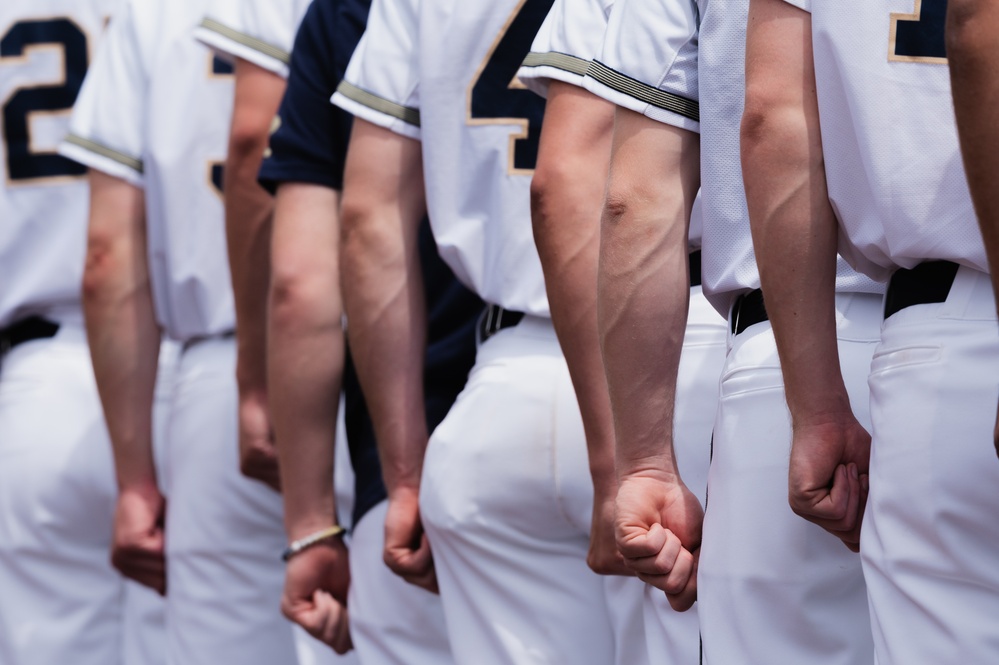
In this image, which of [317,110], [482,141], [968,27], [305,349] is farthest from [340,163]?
[968,27]

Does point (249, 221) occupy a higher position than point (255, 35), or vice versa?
point (255, 35)

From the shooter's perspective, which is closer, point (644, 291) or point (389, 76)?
point (644, 291)

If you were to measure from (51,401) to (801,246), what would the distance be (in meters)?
2.92

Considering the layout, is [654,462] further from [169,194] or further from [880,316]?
[169,194]

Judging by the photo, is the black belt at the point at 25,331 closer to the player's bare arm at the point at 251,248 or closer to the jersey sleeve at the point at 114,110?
the jersey sleeve at the point at 114,110

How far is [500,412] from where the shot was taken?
2953 mm

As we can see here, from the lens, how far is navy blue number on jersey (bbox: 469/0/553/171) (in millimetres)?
3074

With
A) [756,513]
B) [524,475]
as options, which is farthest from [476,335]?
[756,513]

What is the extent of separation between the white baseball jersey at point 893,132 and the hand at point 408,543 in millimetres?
1393

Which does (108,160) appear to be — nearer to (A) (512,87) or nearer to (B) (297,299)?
(B) (297,299)

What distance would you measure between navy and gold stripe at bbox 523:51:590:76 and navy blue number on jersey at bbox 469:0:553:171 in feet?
1.08

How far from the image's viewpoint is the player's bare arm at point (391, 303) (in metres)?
3.27

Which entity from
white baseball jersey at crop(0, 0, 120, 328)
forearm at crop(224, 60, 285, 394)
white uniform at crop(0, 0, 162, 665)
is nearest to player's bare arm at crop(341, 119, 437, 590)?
forearm at crop(224, 60, 285, 394)

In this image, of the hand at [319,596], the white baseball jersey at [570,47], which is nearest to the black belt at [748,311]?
the white baseball jersey at [570,47]
